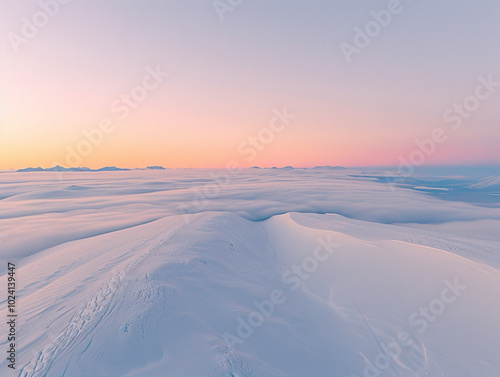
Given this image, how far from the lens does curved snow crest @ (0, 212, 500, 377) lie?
132 inches

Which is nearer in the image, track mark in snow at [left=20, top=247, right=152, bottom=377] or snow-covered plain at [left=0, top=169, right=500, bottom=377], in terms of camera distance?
track mark in snow at [left=20, top=247, right=152, bottom=377]

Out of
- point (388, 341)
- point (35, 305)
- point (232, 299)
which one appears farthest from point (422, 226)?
point (35, 305)

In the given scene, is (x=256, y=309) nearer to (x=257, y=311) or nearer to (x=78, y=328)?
(x=257, y=311)

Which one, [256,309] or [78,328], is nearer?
[78,328]

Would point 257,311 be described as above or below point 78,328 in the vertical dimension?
below

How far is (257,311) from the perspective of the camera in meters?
5.31

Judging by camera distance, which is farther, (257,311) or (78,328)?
(257,311)

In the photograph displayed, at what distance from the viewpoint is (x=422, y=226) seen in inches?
715

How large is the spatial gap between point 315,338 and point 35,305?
6.66 m

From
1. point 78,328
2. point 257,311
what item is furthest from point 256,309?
point 78,328

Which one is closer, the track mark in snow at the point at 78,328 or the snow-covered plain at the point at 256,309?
the track mark in snow at the point at 78,328

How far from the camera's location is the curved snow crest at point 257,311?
3.37 meters

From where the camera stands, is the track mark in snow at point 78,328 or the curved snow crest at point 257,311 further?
the curved snow crest at point 257,311

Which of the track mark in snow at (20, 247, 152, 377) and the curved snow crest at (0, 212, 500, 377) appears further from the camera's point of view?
the curved snow crest at (0, 212, 500, 377)
